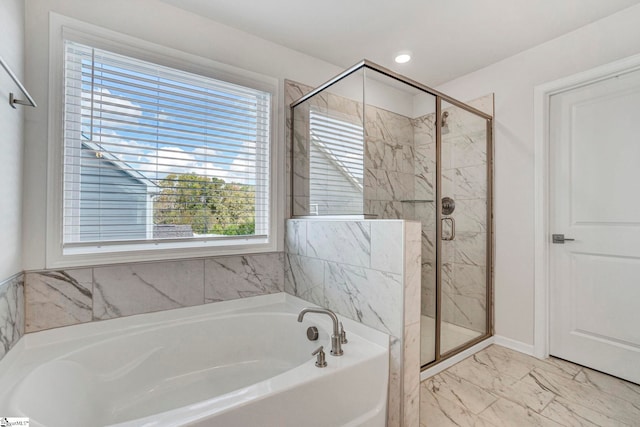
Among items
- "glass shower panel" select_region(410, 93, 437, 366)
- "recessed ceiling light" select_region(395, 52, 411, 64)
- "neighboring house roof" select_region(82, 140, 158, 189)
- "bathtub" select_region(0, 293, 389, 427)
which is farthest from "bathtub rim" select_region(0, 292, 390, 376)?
"recessed ceiling light" select_region(395, 52, 411, 64)

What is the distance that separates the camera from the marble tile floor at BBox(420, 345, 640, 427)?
1.61 metres

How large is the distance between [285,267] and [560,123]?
239 centimetres

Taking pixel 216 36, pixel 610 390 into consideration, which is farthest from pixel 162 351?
pixel 610 390

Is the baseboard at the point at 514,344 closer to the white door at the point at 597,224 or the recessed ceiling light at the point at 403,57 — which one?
the white door at the point at 597,224

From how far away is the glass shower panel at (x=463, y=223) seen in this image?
7.72ft

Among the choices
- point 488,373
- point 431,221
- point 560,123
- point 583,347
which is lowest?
point 488,373

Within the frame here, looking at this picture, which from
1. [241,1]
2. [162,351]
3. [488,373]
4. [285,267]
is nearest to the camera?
[162,351]

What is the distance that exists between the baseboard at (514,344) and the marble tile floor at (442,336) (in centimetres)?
19

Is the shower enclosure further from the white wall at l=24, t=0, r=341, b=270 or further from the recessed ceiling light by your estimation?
the recessed ceiling light

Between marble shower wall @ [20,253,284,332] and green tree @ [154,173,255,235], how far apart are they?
0.24 meters

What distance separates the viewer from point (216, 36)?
211cm

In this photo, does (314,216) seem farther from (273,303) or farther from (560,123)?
(560,123)

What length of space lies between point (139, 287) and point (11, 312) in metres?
0.56

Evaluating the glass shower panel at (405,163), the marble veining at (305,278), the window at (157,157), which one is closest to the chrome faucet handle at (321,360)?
the marble veining at (305,278)
